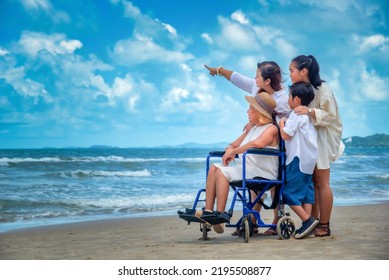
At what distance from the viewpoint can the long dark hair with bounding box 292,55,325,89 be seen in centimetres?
454

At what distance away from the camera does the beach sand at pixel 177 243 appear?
159 inches

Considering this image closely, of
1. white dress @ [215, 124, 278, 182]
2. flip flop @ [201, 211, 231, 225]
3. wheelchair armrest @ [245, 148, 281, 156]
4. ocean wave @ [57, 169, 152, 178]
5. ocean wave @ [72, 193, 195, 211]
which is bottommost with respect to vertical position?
ocean wave @ [72, 193, 195, 211]

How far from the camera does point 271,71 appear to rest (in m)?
4.60

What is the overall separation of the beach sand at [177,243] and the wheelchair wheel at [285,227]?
9 centimetres

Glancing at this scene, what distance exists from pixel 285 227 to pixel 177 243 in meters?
0.75

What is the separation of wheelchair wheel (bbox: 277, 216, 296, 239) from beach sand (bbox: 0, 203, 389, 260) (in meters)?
0.09

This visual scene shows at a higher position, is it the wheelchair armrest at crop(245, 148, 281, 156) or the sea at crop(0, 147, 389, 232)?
the wheelchair armrest at crop(245, 148, 281, 156)

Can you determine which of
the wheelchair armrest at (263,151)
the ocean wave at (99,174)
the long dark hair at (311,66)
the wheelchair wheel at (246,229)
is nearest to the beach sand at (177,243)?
the wheelchair wheel at (246,229)

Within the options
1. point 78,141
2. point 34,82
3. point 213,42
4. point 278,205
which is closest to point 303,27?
point 213,42

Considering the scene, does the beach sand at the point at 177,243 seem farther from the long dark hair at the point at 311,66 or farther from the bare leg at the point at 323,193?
the long dark hair at the point at 311,66

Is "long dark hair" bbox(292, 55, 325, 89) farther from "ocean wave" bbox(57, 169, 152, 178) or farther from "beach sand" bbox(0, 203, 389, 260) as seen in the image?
"ocean wave" bbox(57, 169, 152, 178)

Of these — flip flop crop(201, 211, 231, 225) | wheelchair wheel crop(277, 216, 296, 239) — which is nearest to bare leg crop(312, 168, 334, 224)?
wheelchair wheel crop(277, 216, 296, 239)

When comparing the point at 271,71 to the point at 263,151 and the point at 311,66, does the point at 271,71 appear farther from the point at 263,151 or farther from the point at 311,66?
the point at 263,151

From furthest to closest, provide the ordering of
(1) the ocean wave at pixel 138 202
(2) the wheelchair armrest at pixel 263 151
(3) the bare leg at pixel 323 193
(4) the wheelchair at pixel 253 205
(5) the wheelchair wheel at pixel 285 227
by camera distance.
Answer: (1) the ocean wave at pixel 138 202
(3) the bare leg at pixel 323 193
(5) the wheelchair wheel at pixel 285 227
(2) the wheelchair armrest at pixel 263 151
(4) the wheelchair at pixel 253 205
